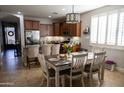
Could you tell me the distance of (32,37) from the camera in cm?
691

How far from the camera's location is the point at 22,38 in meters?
6.62

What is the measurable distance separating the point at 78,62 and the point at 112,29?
2.66 metres

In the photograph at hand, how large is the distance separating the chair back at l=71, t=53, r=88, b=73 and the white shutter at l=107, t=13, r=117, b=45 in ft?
7.67

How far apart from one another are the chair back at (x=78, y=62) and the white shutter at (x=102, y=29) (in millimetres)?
2585

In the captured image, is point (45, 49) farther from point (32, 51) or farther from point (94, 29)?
point (94, 29)

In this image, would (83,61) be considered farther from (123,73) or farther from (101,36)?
(101,36)

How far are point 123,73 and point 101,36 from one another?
5.90 ft

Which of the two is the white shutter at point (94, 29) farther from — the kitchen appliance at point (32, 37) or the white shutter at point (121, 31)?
the kitchen appliance at point (32, 37)

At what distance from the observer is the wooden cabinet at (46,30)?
768 centimetres

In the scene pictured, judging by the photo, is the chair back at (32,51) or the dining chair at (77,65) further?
the chair back at (32,51)

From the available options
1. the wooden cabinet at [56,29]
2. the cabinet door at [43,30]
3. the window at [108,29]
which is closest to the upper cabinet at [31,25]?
the cabinet door at [43,30]

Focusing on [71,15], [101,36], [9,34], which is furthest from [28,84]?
[9,34]

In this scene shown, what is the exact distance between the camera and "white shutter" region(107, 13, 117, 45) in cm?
450
